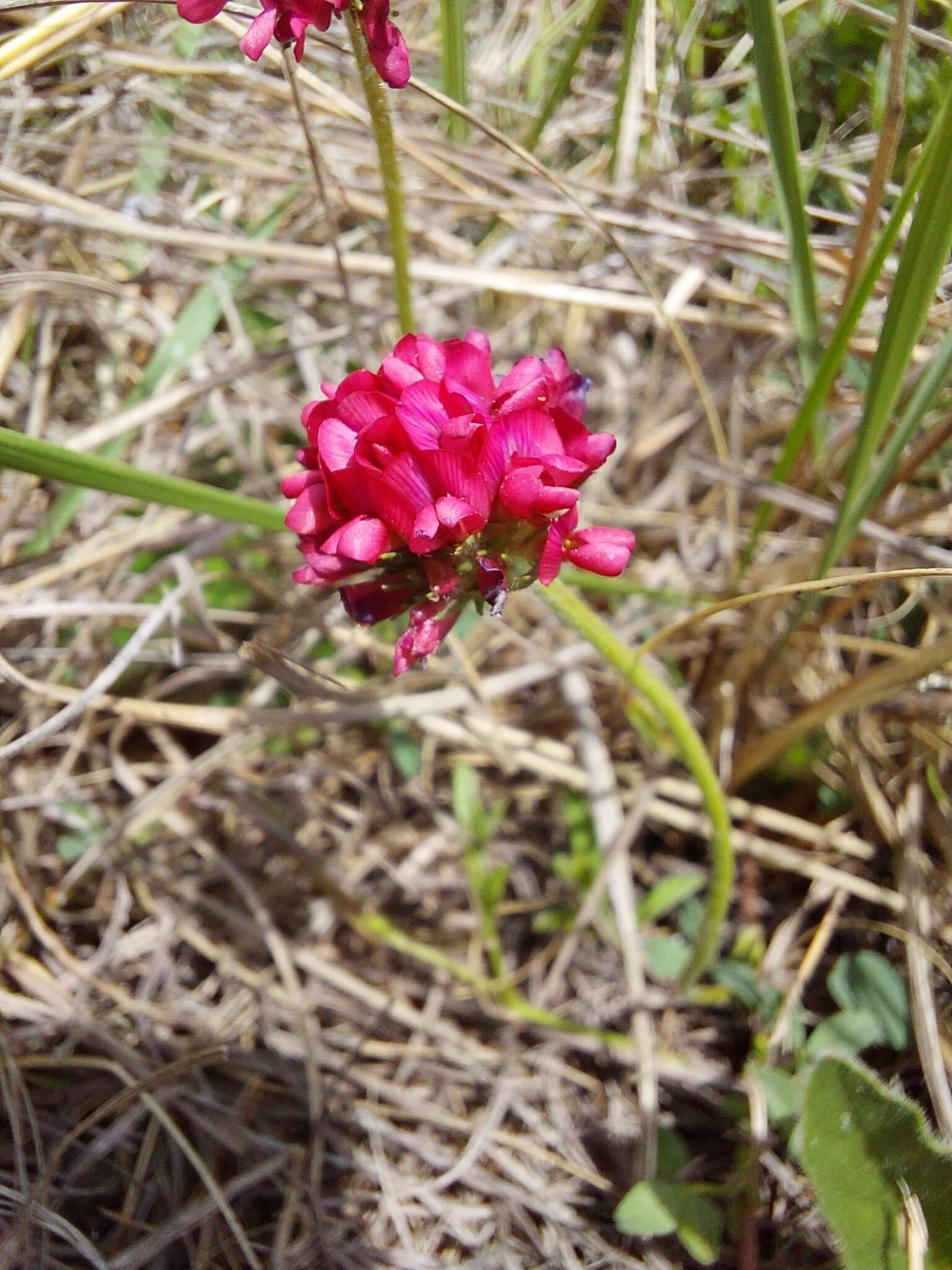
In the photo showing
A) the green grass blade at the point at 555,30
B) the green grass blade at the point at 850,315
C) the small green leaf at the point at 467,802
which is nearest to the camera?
the green grass blade at the point at 850,315

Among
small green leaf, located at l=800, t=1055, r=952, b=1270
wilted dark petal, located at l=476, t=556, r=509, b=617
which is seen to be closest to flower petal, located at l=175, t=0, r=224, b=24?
wilted dark petal, located at l=476, t=556, r=509, b=617

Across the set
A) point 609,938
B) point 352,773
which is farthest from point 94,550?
point 609,938

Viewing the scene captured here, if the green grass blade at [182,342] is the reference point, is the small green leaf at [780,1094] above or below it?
below

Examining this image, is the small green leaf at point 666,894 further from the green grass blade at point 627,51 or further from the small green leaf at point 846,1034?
the green grass blade at point 627,51

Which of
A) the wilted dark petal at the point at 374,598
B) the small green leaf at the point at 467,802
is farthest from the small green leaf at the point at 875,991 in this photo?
the wilted dark petal at the point at 374,598

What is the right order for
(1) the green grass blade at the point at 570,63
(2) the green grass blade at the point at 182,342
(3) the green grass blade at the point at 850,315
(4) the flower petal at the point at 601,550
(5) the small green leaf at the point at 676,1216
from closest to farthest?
(4) the flower petal at the point at 601,550
(3) the green grass blade at the point at 850,315
(5) the small green leaf at the point at 676,1216
(1) the green grass blade at the point at 570,63
(2) the green grass blade at the point at 182,342

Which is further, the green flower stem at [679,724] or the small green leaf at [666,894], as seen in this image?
the small green leaf at [666,894]

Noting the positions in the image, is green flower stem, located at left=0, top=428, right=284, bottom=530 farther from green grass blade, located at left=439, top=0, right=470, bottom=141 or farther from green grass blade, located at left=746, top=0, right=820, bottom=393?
green grass blade, located at left=746, top=0, right=820, bottom=393

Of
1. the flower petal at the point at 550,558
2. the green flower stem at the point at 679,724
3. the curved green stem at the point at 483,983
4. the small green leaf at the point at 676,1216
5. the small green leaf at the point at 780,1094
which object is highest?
the flower petal at the point at 550,558
